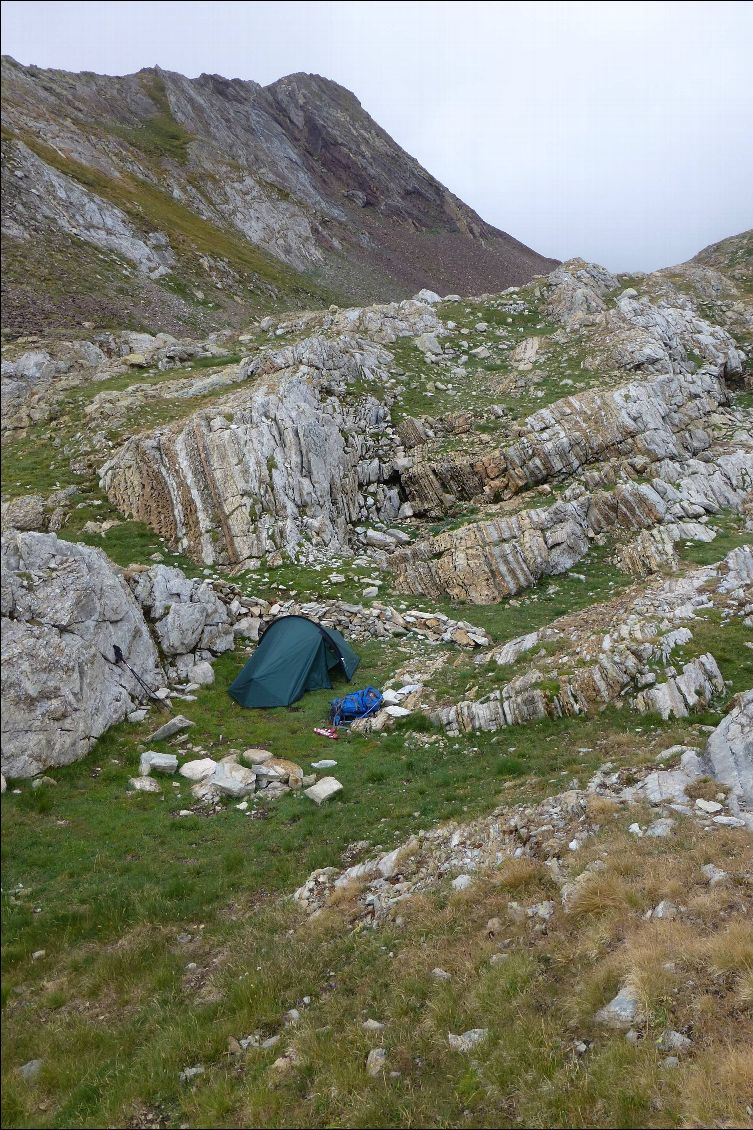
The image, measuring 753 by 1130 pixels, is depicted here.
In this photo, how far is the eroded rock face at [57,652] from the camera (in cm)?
1123

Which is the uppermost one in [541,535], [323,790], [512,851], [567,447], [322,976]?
[567,447]

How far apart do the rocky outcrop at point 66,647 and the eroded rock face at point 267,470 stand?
19.7ft

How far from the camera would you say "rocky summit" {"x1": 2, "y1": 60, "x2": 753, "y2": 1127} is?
607cm

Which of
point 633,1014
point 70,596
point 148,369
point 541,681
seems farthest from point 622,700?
point 148,369

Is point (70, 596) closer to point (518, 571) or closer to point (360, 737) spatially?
point (360, 737)

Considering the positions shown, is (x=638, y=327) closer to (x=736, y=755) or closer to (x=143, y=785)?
(x=736, y=755)

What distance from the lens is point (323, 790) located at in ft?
43.8

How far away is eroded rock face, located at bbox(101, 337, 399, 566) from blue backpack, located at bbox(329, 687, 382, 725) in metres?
10.9

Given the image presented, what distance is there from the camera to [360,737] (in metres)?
16.7

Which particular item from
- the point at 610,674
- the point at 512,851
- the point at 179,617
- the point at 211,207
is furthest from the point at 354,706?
the point at 211,207

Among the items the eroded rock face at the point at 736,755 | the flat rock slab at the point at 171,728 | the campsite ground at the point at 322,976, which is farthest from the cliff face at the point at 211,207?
the eroded rock face at the point at 736,755

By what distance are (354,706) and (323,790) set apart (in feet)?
15.1

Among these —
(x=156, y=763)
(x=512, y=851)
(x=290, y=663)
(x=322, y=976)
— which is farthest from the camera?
(x=290, y=663)

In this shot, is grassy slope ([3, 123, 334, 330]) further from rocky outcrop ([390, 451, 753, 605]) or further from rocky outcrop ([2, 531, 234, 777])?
rocky outcrop ([2, 531, 234, 777])
